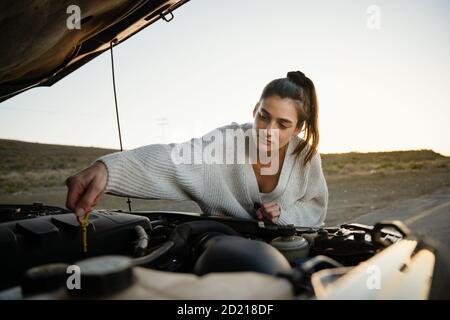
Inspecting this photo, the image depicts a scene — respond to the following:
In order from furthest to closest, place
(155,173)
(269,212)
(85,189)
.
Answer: (269,212), (155,173), (85,189)

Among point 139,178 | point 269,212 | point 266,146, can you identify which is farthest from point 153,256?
point 266,146

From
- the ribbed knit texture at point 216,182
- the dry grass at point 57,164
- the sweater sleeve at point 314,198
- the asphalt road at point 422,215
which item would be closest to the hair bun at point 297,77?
the ribbed knit texture at point 216,182

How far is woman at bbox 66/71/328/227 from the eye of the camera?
149 cm

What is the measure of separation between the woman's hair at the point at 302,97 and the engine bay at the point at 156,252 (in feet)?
2.66

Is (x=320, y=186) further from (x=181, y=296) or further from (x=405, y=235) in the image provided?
(x=181, y=296)

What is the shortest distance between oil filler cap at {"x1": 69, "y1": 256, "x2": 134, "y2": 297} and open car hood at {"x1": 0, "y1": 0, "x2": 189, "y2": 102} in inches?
38.3

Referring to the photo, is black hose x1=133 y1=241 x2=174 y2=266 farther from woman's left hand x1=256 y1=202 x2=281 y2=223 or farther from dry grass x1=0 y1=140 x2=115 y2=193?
dry grass x1=0 y1=140 x2=115 y2=193

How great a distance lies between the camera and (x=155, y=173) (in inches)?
60.4

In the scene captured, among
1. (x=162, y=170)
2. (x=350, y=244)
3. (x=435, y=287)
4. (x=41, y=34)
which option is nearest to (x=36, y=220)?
(x=162, y=170)

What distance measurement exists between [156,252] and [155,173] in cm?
62

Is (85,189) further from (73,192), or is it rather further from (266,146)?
(266,146)

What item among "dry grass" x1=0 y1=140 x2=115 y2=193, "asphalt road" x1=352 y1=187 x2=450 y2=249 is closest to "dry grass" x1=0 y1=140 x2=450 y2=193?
"dry grass" x1=0 y1=140 x2=115 y2=193

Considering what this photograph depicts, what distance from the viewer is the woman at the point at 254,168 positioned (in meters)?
1.49

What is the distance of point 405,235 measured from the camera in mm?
1028
